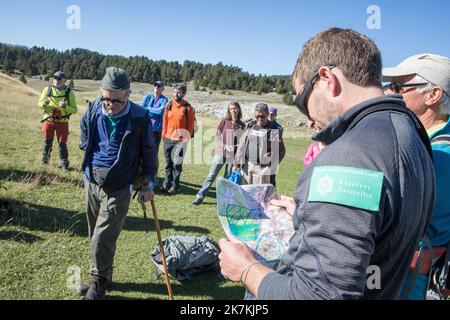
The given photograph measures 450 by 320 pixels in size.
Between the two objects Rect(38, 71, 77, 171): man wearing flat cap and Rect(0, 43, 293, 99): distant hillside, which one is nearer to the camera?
Rect(38, 71, 77, 171): man wearing flat cap

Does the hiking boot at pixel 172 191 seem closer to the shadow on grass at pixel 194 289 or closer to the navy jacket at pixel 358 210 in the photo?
the shadow on grass at pixel 194 289

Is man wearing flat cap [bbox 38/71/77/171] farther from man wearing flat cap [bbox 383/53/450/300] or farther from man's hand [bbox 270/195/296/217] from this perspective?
man wearing flat cap [bbox 383/53/450/300]

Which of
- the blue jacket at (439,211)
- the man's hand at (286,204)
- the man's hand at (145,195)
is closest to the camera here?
the blue jacket at (439,211)

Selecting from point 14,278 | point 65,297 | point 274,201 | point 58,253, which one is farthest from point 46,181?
point 274,201

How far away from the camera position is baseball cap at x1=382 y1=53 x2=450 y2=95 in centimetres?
219

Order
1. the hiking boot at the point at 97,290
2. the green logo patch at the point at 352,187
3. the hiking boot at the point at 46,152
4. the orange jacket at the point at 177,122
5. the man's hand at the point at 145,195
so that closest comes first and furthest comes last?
1. the green logo patch at the point at 352,187
2. the hiking boot at the point at 97,290
3. the man's hand at the point at 145,195
4. the orange jacket at the point at 177,122
5. the hiking boot at the point at 46,152

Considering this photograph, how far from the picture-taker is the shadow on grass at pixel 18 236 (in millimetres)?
4988

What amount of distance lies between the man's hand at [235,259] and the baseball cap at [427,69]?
1.69 meters

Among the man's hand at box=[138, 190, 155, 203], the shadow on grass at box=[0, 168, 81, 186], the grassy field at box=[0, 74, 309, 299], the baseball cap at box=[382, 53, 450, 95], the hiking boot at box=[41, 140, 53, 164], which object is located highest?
the baseball cap at box=[382, 53, 450, 95]

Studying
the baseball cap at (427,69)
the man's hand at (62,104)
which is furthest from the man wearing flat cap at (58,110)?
the baseball cap at (427,69)

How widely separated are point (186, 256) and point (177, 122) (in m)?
4.77

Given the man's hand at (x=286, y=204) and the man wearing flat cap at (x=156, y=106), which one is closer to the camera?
the man's hand at (x=286, y=204)

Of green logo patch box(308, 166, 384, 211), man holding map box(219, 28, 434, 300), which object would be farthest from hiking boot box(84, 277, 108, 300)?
green logo patch box(308, 166, 384, 211)

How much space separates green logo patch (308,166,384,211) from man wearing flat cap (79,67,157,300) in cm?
301
